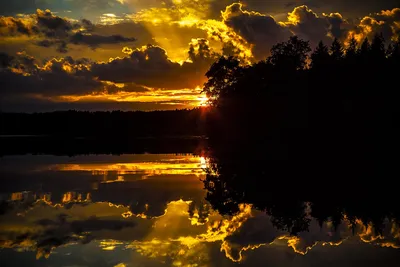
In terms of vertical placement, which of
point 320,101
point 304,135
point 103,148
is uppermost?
point 320,101

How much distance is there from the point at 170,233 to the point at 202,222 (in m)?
2.54

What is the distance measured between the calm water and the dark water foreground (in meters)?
0.03

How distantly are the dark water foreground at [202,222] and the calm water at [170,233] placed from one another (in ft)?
0.11

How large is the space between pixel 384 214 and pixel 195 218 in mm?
7483

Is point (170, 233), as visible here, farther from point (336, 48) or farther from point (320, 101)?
point (336, 48)

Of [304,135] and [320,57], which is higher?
[320,57]

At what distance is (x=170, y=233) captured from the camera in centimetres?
1797

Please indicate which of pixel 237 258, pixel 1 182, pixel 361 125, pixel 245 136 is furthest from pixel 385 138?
pixel 237 258

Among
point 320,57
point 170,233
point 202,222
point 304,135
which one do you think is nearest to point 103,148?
point 304,135

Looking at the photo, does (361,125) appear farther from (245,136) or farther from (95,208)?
(95,208)

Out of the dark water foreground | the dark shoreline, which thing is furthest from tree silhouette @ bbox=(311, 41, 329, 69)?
the dark water foreground

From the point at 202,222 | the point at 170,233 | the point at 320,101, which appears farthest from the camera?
the point at 320,101

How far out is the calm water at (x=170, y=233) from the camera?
1442 cm

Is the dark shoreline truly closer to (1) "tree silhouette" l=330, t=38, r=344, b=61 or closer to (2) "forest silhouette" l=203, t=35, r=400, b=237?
(2) "forest silhouette" l=203, t=35, r=400, b=237
